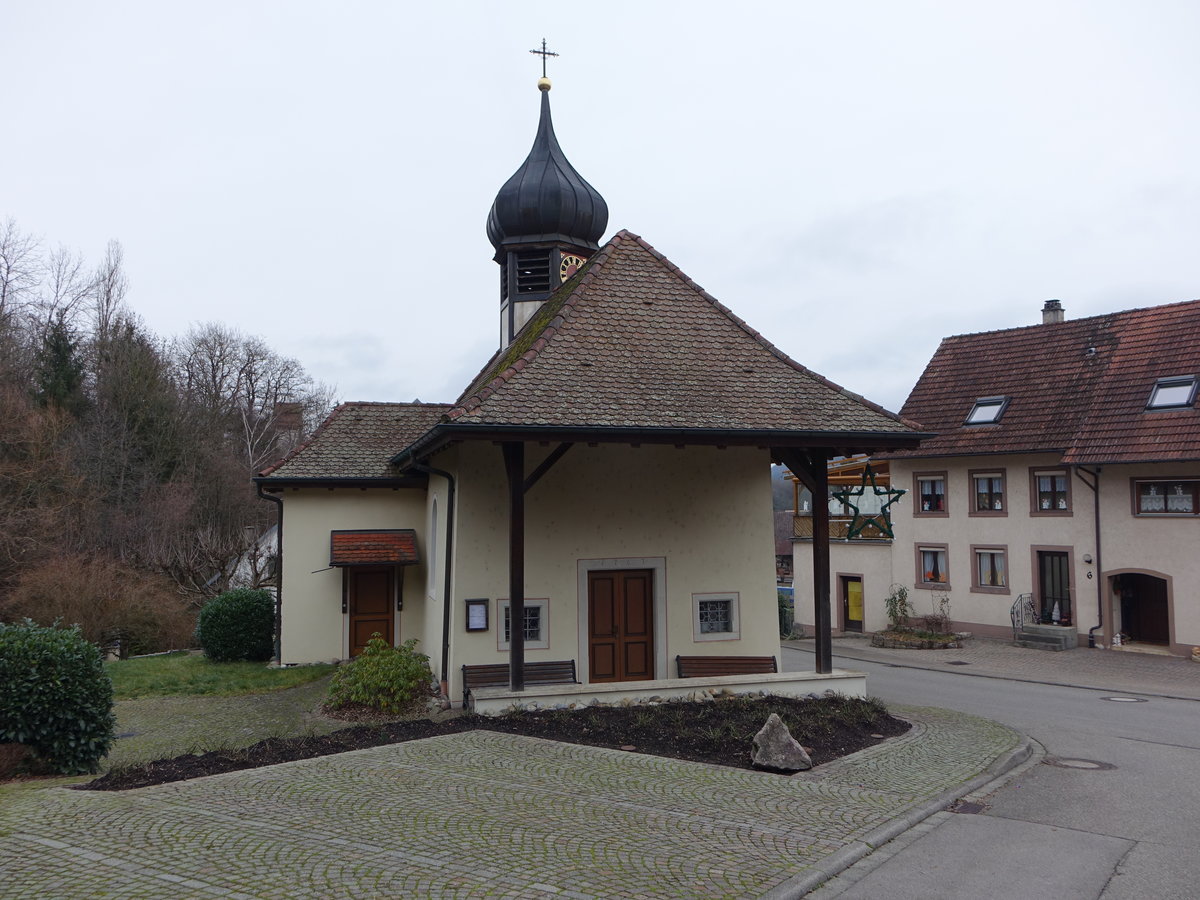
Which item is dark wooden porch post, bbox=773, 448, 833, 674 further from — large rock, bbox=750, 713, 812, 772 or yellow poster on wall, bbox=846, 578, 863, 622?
yellow poster on wall, bbox=846, 578, 863, 622

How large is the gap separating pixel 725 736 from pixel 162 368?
111 ft

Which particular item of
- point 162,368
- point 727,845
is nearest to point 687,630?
Result: point 727,845

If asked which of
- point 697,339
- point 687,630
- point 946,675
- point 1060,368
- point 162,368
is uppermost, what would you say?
point 162,368

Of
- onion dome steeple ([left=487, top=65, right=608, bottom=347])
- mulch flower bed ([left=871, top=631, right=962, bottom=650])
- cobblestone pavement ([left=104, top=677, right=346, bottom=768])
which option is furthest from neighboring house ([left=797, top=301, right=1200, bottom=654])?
cobblestone pavement ([left=104, top=677, right=346, bottom=768])

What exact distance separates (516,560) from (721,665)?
392 centimetres

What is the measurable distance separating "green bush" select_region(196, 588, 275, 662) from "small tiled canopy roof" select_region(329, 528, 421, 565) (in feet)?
9.45

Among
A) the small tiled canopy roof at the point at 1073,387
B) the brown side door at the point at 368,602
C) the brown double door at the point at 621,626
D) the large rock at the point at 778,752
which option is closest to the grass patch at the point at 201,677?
the brown side door at the point at 368,602

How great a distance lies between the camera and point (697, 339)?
46.2ft

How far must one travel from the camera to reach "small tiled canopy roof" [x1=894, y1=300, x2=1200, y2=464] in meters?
22.3

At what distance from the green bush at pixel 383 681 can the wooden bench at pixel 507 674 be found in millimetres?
629

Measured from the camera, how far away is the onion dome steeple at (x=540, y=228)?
18.9 meters

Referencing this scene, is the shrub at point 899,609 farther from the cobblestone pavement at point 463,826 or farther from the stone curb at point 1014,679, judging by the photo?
the cobblestone pavement at point 463,826

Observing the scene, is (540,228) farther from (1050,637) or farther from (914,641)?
(1050,637)

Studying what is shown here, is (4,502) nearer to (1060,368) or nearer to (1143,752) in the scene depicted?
(1143,752)
